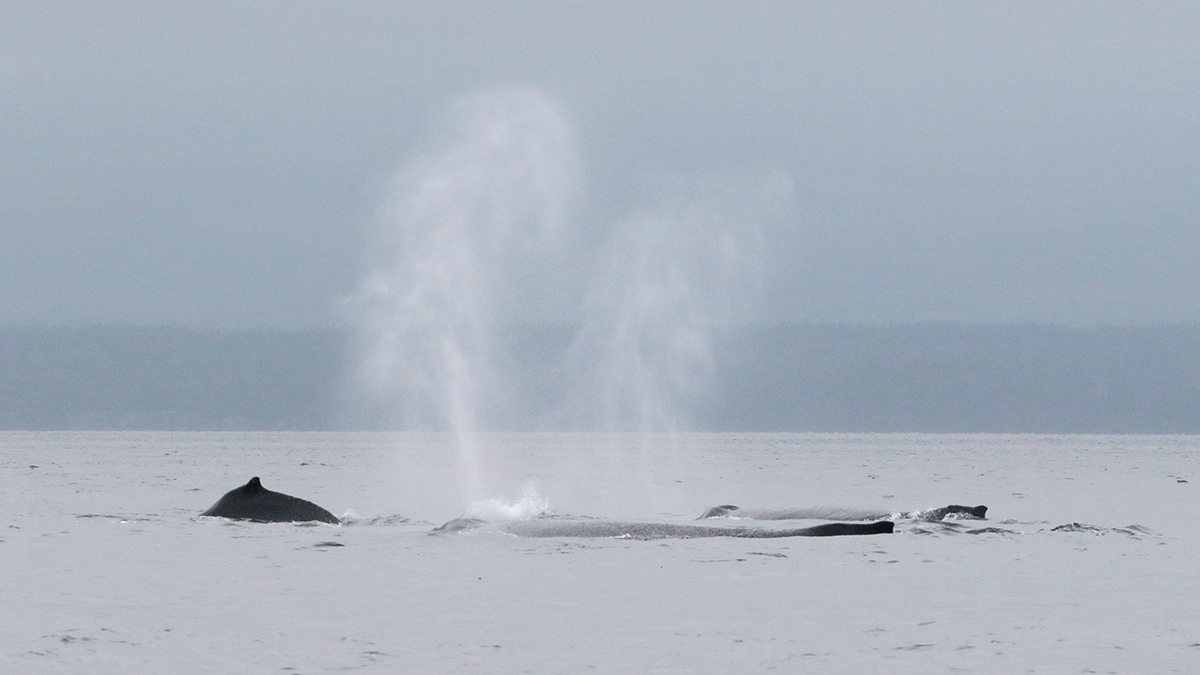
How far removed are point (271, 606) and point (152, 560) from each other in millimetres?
5573

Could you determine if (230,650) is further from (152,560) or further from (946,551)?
(946,551)

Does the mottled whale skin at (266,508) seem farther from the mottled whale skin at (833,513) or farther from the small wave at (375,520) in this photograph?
the mottled whale skin at (833,513)

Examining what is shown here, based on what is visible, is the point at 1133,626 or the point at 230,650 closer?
the point at 230,650

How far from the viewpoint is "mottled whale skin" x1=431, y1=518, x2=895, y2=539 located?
2469 centimetres

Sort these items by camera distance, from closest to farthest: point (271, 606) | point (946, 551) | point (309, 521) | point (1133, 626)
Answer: point (1133, 626) < point (271, 606) < point (946, 551) < point (309, 521)

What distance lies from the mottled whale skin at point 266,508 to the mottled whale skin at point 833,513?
25.3ft

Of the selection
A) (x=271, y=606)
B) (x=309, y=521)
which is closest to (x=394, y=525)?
(x=309, y=521)

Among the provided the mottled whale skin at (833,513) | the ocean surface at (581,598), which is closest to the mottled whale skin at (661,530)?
the ocean surface at (581,598)

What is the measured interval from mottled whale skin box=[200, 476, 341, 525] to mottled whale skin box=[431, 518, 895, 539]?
11.9 ft

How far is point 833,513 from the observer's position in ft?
98.9

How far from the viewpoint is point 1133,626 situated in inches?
573

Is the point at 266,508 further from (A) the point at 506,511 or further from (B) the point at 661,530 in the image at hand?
(B) the point at 661,530

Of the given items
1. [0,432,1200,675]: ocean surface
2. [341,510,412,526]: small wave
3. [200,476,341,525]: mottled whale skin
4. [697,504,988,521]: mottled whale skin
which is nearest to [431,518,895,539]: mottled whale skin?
[0,432,1200,675]: ocean surface

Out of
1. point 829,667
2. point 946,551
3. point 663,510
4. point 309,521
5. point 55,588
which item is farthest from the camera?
point 663,510
